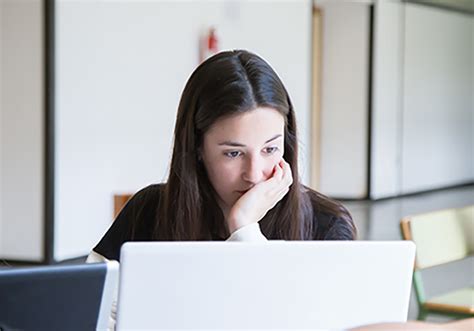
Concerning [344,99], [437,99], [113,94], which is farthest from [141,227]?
[437,99]

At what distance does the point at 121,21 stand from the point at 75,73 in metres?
0.68

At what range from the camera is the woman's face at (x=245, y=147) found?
1.77 m

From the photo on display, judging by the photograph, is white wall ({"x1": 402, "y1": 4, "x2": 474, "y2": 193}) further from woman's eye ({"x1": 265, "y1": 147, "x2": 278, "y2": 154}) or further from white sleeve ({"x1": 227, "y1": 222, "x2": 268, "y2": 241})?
white sleeve ({"x1": 227, "y1": 222, "x2": 268, "y2": 241})

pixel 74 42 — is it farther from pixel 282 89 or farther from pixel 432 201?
pixel 432 201

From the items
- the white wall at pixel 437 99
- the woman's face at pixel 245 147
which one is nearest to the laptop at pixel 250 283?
the woman's face at pixel 245 147

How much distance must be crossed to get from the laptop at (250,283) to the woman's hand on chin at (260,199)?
22.3 inches

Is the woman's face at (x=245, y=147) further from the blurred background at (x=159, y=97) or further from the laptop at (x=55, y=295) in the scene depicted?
the blurred background at (x=159, y=97)

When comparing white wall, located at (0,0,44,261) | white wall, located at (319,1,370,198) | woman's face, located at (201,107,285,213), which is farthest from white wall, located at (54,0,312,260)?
woman's face, located at (201,107,285,213)

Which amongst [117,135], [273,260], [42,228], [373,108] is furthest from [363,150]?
[273,260]

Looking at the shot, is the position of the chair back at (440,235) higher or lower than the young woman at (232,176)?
lower

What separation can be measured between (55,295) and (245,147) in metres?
0.78

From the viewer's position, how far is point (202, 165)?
192 centimetres

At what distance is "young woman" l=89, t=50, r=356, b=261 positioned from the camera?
1.78 metres

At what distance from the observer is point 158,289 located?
111 centimetres
